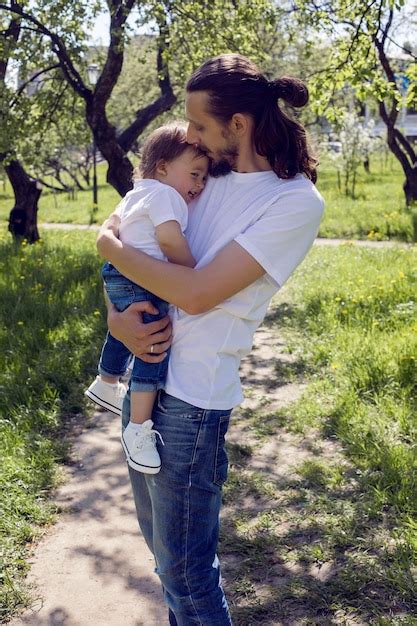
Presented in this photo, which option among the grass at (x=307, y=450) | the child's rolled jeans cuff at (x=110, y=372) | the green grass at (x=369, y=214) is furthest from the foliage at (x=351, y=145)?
the child's rolled jeans cuff at (x=110, y=372)

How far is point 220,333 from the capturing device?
1947 millimetres

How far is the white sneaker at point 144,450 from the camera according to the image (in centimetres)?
194

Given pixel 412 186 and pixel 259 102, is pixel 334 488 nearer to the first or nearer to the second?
pixel 259 102

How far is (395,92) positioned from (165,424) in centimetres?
574

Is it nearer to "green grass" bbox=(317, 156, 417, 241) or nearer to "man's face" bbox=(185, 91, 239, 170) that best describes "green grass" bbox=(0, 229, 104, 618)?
"man's face" bbox=(185, 91, 239, 170)

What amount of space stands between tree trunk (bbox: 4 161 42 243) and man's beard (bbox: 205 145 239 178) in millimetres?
10378

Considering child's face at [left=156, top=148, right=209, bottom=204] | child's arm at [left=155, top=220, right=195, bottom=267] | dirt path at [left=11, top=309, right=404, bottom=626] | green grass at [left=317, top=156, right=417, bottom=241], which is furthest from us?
green grass at [left=317, top=156, right=417, bottom=241]

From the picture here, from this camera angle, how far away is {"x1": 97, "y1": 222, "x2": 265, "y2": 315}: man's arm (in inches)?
73.2

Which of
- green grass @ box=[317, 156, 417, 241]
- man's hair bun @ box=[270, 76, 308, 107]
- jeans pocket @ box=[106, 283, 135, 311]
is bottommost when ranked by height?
green grass @ box=[317, 156, 417, 241]

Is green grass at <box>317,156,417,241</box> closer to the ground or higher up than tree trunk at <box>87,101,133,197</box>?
closer to the ground

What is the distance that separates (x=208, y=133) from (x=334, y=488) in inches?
93.0

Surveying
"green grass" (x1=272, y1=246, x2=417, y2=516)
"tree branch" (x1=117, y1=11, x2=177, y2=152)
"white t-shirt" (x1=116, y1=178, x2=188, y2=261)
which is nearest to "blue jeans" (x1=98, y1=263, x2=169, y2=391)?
"white t-shirt" (x1=116, y1=178, x2=188, y2=261)

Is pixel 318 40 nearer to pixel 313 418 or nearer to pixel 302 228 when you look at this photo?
pixel 313 418

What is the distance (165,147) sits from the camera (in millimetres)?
2111
